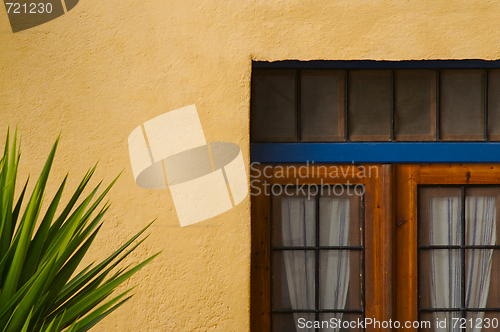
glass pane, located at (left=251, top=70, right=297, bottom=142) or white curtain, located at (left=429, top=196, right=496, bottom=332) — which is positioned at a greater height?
glass pane, located at (left=251, top=70, right=297, bottom=142)

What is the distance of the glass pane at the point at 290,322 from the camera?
1.96m

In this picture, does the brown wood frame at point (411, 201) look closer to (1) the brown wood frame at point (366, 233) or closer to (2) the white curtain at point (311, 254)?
(1) the brown wood frame at point (366, 233)

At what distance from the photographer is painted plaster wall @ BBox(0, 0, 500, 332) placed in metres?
1.78

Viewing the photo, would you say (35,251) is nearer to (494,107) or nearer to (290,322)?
(290,322)

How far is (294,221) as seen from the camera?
1.99m

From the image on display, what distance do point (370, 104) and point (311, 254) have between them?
2.98 ft

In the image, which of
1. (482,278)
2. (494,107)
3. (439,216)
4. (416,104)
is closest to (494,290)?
(482,278)

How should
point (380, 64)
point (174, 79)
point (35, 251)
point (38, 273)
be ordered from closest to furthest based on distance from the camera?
point (38, 273) < point (35, 251) < point (174, 79) < point (380, 64)

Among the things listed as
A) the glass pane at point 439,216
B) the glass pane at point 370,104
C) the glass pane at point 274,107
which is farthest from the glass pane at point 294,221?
the glass pane at point 439,216

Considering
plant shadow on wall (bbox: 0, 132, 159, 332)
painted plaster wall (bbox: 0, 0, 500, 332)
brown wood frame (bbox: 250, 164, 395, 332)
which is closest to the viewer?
plant shadow on wall (bbox: 0, 132, 159, 332)

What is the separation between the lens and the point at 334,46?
6.04 ft

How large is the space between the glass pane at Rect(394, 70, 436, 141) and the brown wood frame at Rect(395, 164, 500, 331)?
19 centimetres

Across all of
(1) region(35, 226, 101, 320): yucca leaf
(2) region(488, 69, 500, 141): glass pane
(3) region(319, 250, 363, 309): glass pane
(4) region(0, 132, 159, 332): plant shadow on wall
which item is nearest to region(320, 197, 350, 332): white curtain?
(3) region(319, 250, 363, 309): glass pane

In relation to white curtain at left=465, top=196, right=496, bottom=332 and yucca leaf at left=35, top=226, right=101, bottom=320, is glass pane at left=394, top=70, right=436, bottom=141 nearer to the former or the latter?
white curtain at left=465, top=196, right=496, bottom=332
